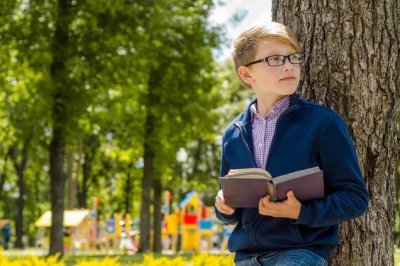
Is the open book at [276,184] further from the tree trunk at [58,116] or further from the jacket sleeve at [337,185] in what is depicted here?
the tree trunk at [58,116]

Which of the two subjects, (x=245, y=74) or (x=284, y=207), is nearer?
(x=284, y=207)

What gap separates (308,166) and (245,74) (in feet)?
1.75

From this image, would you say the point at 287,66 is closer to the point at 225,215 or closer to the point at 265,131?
the point at 265,131

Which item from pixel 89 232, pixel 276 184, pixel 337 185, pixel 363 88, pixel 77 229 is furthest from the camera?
pixel 89 232

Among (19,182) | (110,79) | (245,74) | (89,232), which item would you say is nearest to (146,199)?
(110,79)

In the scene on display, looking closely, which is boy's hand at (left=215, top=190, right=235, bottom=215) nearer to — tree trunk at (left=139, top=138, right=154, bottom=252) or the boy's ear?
the boy's ear

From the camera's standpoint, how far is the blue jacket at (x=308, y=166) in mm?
3221

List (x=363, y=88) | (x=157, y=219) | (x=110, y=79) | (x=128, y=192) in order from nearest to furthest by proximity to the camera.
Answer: (x=363, y=88), (x=110, y=79), (x=157, y=219), (x=128, y=192)

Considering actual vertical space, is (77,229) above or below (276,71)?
below

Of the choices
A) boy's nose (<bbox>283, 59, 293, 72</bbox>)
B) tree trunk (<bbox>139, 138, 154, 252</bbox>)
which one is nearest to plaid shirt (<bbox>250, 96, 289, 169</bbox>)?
boy's nose (<bbox>283, 59, 293, 72</bbox>)

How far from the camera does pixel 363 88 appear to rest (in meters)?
4.45

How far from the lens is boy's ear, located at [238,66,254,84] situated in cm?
356

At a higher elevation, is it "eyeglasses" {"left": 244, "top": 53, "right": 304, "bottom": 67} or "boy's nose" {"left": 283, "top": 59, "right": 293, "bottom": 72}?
"eyeglasses" {"left": 244, "top": 53, "right": 304, "bottom": 67}

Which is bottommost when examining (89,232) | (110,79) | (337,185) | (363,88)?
(89,232)
